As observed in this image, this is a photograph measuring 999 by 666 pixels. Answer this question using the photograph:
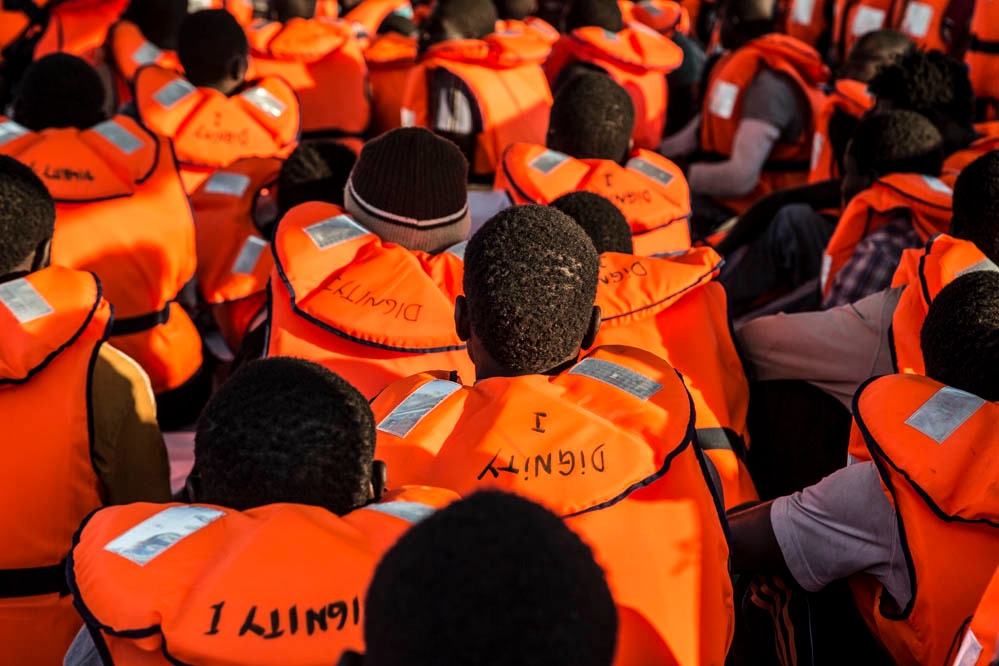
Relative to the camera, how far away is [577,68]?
484 cm

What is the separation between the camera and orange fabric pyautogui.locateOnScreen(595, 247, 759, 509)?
2312mm

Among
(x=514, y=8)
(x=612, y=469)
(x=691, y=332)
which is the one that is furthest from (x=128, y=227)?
(x=514, y=8)

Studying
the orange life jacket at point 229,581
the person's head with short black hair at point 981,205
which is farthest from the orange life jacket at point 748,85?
the orange life jacket at point 229,581

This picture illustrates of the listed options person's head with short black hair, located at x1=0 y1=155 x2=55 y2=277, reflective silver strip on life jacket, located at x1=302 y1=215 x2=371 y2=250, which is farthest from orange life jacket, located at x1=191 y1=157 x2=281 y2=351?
person's head with short black hair, located at x1=0 y1=155 x2=55 y2=277

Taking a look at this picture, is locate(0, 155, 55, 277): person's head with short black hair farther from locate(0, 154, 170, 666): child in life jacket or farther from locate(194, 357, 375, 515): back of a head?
locate(194, 357, 375, 515): back of a head

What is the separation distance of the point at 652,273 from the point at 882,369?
1.91 ft

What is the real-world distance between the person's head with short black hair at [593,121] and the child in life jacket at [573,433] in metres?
1.57

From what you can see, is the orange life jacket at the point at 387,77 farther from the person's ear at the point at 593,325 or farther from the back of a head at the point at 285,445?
the back of a head at the point at 285,445

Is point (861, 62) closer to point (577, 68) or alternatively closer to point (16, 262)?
point (577, 68)

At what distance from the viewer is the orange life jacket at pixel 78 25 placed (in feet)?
17.1

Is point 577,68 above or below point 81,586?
below

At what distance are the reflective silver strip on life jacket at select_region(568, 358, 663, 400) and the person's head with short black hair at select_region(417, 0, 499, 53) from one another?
3177mm

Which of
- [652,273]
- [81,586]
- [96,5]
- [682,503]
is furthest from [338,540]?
[96,5]

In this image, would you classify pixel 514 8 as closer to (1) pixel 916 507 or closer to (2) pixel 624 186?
(2) pixel 624 186
